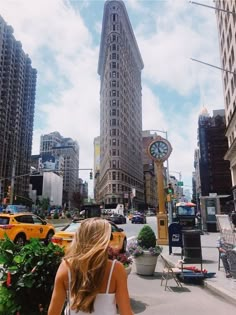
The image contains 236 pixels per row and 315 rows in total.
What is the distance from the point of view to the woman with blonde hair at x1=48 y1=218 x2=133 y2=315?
210cm

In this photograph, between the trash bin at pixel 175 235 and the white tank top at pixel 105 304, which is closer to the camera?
the white tank top at pixel 105 304

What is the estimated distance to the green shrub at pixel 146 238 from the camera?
9627 mm

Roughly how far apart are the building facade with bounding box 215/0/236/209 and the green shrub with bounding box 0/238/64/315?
35105 millimetres

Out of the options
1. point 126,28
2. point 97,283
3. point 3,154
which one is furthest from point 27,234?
point 126,28

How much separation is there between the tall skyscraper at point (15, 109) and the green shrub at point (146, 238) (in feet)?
344

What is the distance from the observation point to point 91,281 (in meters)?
2.08

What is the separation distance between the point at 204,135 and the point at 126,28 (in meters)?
62.7

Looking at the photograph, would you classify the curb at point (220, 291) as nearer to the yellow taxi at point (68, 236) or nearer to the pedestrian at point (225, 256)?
the pedestrian at point (225, 256)

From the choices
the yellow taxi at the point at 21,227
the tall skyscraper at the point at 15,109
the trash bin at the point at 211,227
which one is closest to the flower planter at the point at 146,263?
the yellow taxi at the point at 21,227

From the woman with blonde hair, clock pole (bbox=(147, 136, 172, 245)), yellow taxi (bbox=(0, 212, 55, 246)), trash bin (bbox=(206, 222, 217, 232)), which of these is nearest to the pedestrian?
clock pole (bbox=(147, 136, 172, 245))

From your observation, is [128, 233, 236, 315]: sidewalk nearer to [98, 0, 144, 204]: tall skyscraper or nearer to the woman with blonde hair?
the woman with blonde hair

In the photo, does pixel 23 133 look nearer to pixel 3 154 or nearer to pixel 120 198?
pixel 3 154

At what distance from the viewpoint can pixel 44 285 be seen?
4.18 meters

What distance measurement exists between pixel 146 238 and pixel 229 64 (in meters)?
39.5
